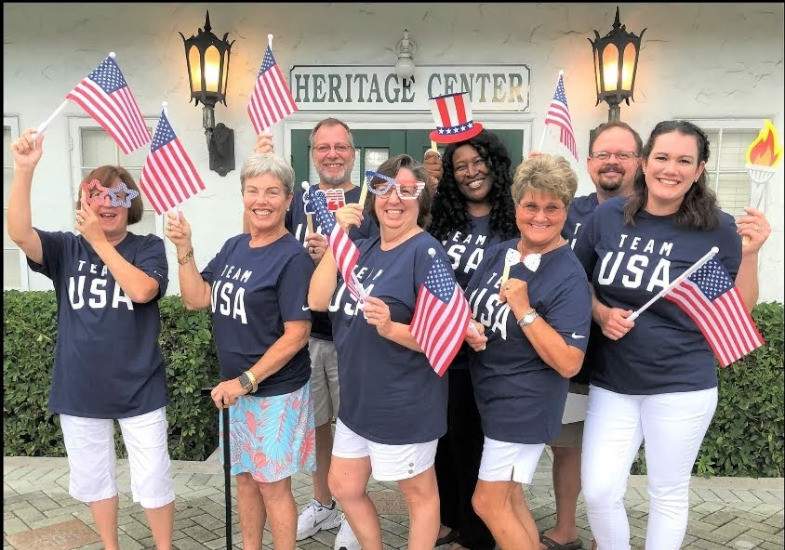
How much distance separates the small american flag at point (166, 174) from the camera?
2.74 meters

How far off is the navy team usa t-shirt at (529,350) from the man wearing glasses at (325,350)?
112 cm

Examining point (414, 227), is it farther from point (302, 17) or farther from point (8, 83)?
point (8, 83)

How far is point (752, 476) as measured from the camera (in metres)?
4.34

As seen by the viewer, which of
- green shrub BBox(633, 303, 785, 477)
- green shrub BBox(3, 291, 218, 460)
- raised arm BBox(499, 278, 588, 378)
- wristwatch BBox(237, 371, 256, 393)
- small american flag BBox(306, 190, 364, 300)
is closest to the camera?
raised arm BBox(499, 278, 588, 378)

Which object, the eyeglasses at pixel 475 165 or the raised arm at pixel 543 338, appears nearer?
the raised arm at pixel 543 338

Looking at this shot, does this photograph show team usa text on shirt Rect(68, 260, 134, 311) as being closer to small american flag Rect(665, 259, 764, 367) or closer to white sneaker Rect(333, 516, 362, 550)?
white sneaker Rect(333, 516, 362, 550)

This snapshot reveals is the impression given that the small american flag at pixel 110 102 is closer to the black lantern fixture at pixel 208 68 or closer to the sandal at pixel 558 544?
the black lantern fixture at pixel 208 68

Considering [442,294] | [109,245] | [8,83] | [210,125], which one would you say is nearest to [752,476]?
[442,294]

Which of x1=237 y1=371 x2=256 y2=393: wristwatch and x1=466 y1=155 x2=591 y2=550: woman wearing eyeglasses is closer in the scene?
x1=466 y1=155 x2=591 y2=550: woman wearing eyeglasses

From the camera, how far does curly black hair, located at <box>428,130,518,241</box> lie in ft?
9.41

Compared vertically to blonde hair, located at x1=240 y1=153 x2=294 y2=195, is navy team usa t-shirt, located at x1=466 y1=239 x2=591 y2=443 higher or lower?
lower

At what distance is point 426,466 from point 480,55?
14.4 ft

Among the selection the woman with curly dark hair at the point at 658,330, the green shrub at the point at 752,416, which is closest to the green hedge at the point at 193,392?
the green shrub at the point at 752,416

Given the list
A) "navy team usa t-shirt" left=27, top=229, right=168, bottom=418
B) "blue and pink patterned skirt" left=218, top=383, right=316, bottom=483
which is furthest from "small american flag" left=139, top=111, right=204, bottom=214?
"blue and pink patterned skirt" left=218, top=383, right=316, bottom=483
